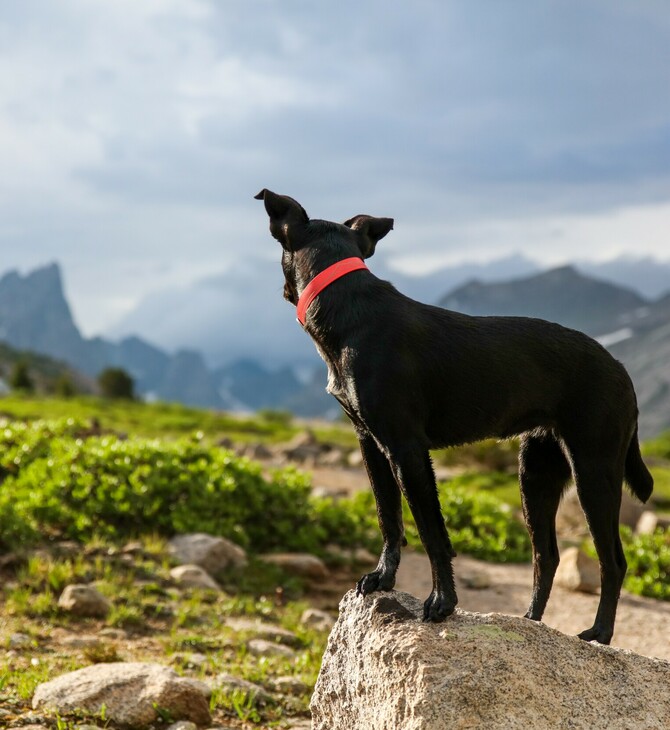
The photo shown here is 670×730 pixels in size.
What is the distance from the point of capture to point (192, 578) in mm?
8742

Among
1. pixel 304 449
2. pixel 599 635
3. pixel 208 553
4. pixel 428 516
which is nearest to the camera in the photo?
pixel 428 516

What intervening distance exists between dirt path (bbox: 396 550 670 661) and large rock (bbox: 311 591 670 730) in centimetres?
386

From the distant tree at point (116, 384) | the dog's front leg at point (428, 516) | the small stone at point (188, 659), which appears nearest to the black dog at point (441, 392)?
the dog's front leg at point (428, 516)

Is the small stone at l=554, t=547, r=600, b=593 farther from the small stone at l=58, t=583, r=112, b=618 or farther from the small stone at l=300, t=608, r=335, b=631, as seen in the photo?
the small stone at l=58, t=583, r=112, b=618

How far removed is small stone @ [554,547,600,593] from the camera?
31.1 feet

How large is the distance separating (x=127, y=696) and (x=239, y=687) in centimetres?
93

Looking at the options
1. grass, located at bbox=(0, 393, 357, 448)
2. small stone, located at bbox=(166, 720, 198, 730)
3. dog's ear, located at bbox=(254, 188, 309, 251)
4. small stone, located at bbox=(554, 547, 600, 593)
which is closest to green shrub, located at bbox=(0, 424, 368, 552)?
small stone, located at bbox=(554, 547, 600, 593)

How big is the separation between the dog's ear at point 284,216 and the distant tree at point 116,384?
148 ft

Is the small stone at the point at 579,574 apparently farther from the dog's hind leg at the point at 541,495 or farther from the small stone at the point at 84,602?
the dog's hind leg at the point at 541,495

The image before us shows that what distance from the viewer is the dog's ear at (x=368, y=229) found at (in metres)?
4.36

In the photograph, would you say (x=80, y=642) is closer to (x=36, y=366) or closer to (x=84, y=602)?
(x=84, y=602)

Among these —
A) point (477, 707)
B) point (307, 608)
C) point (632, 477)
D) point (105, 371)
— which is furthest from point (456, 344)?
point (105, 371)

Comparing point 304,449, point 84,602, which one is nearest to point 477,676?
point 84,602

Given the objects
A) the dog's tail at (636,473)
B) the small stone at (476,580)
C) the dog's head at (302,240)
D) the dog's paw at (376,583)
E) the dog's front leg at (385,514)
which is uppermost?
the dog's head at (302,240)
